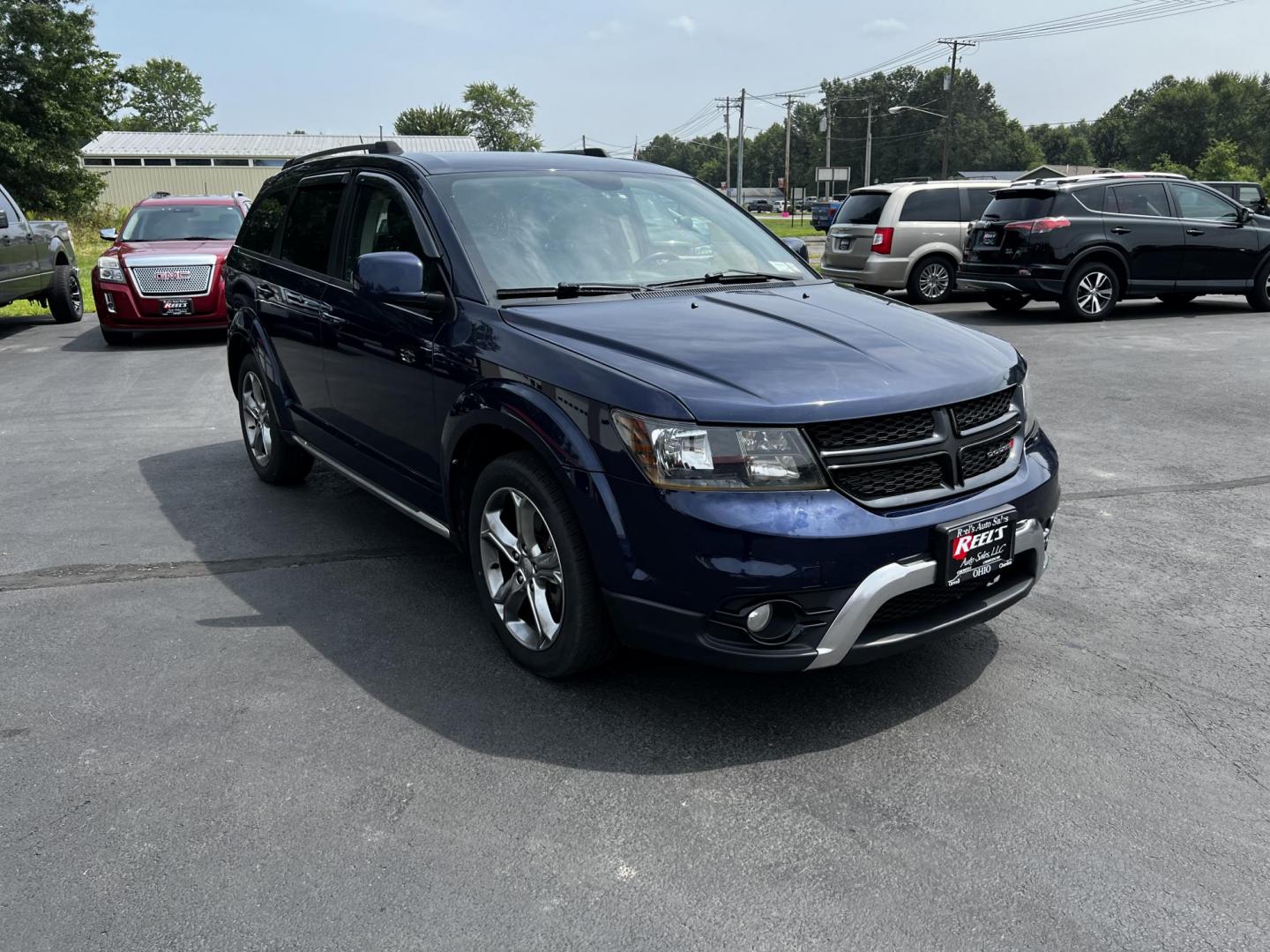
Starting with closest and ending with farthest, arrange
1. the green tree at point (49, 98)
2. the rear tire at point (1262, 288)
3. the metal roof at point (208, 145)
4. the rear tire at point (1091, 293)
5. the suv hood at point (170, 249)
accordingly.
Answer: the suv hood at point (170, 249) → the rear tire at point (1091, 293) → the rear tire at point (1262, 288) → the green tree at point (49, 98) → the metal roof at point (208, 145)

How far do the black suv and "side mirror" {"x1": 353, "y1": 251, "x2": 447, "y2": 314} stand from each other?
10.7 metres

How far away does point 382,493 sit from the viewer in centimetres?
462

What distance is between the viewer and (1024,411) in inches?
143

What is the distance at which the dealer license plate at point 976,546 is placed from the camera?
10.1ft

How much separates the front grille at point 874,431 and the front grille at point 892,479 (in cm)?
7

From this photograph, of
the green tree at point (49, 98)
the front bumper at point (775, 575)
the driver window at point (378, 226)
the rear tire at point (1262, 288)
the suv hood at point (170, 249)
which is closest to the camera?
the front bumper at point (775, 575)

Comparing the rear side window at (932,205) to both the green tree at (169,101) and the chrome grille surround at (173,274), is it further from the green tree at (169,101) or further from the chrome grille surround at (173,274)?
the green tree at (169,101)

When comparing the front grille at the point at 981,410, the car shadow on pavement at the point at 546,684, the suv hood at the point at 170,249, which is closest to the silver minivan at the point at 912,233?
the suv hood at the point at 170,249

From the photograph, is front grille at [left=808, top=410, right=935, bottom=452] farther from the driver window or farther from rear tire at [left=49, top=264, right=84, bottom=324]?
rear tire at [left=49, top=264, right=84, bottom=324]

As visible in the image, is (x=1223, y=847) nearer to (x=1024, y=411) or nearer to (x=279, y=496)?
(x=1024, y=411)

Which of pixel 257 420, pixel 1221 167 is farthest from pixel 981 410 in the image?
pixel 1221 167

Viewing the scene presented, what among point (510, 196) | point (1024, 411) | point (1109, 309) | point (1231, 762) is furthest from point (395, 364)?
point (1109, 309)

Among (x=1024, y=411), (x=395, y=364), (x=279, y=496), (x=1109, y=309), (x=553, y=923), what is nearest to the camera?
(x=553, y=923)

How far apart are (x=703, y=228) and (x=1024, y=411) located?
1682mm
